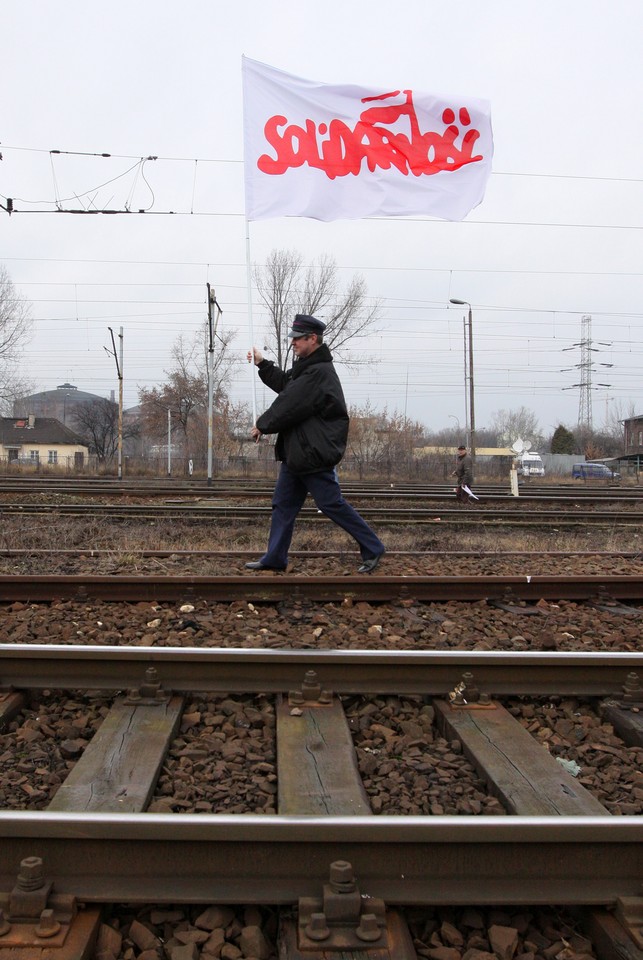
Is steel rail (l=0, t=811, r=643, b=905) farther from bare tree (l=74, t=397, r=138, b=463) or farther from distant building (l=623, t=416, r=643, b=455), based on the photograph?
distant building (l=623, t=416, r=643, b=455)

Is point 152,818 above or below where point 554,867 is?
above

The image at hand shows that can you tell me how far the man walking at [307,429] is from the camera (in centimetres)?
541

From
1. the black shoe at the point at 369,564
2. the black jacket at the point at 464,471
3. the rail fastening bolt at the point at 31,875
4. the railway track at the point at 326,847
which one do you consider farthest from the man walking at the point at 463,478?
the rail fastening bolt at the point at 31,875

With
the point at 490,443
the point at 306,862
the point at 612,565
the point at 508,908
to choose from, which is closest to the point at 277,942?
the point at 306,862

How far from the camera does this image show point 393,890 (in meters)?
1.99

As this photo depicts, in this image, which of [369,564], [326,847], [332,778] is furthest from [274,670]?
[369,564]

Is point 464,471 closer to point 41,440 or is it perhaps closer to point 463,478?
point 463,478

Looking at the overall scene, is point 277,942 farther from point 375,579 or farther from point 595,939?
point 375,579

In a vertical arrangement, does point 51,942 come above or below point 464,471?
below

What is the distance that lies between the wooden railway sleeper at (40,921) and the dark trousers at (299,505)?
368 centimetres

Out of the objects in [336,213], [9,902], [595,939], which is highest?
[336,213]

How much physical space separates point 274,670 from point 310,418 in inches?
97.3

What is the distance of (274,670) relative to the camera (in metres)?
3.45

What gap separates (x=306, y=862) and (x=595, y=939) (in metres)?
0.79
